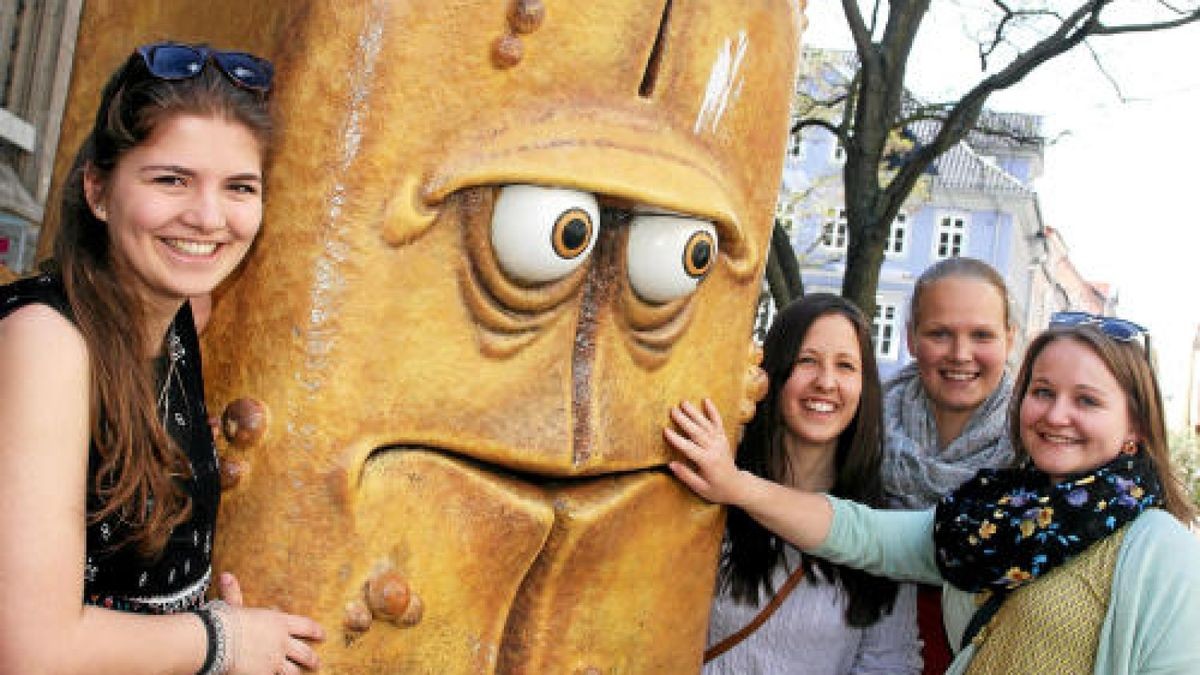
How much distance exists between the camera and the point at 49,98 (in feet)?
17.5

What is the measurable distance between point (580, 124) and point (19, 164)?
405cm

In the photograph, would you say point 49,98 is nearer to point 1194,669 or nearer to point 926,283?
point 926,283

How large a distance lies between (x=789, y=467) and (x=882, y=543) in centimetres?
27

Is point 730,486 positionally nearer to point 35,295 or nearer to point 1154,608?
point 1154,608

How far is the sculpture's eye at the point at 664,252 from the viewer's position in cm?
202

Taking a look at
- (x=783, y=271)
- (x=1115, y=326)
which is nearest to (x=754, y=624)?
(x=1115, y=326)

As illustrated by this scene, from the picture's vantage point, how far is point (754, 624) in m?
2.54

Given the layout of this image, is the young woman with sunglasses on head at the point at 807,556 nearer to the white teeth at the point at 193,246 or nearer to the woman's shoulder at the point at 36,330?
the white teeth at the point at 193,246

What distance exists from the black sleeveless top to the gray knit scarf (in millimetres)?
1638

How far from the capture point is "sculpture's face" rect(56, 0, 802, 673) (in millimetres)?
1827

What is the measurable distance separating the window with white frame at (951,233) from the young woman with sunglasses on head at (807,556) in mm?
24587

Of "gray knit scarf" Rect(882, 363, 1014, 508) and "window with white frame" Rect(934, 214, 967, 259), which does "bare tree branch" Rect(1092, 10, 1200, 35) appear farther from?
"window with white frame" Rect(934, 214, 967, 259)

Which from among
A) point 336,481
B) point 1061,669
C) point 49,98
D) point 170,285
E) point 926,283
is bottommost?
point 1061,669

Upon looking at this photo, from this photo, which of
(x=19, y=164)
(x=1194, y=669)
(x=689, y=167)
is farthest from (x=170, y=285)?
(x=19, y=164)
